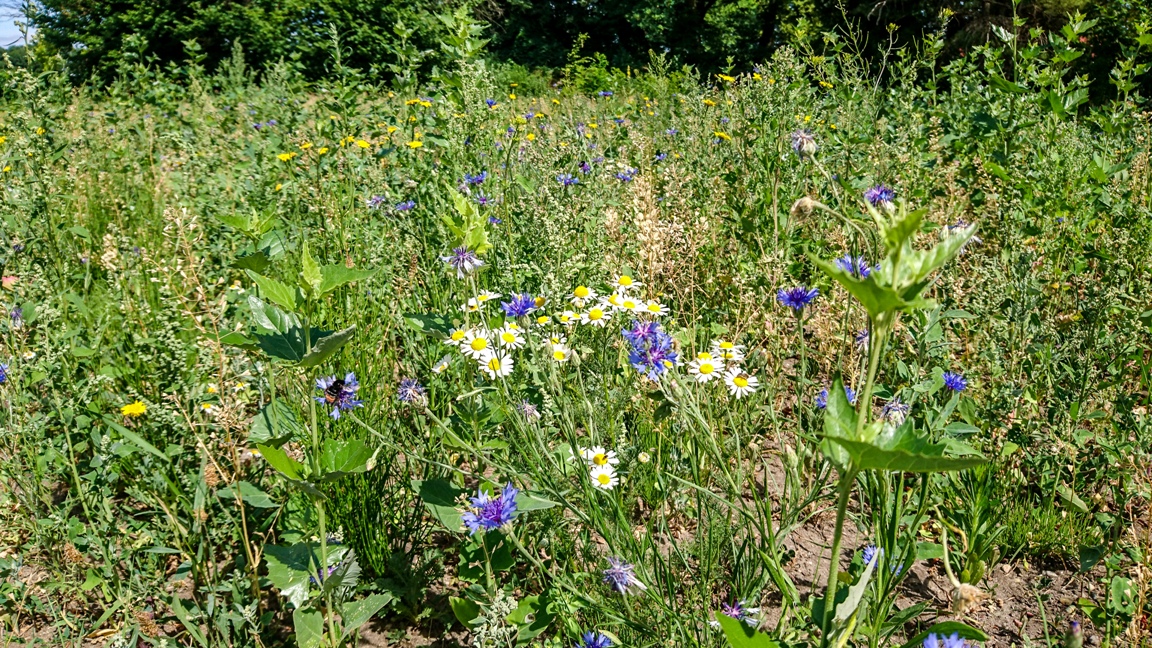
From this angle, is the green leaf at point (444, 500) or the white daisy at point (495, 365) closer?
the white daisy at point (495, 365)

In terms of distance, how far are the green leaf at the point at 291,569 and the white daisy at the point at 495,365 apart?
56cm

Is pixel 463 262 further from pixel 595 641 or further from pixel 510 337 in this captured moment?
pixel 595 641

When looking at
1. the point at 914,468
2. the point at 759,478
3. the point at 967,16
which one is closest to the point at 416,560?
the point at 759,478

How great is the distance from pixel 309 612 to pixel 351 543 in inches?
10.9

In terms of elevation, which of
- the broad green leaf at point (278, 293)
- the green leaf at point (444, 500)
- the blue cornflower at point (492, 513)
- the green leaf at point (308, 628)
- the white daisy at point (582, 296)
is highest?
the broad green leaf at point (278, 293)

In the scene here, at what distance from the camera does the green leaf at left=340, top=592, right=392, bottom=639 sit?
5.34 feet

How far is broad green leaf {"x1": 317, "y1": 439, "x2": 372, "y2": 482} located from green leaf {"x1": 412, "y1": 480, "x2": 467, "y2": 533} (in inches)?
8.5

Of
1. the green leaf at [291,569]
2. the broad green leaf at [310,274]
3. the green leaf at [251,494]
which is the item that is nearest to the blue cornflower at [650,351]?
the broad green leaf at [310,274]

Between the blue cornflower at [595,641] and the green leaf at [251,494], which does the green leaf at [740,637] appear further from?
the green leaf at [251,494]

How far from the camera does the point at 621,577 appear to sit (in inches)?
55.5

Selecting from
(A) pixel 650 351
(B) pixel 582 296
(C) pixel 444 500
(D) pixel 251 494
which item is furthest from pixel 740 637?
(D) pixel 251 494

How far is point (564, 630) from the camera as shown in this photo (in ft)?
5.30

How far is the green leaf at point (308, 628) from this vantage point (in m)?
1.57

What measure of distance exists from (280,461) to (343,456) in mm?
127
